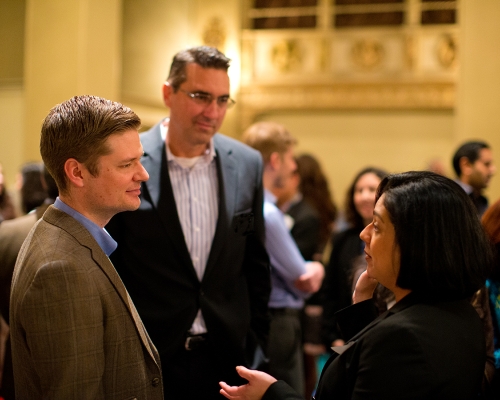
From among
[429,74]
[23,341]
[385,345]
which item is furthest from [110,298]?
[429,74]

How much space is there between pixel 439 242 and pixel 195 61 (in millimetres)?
1466

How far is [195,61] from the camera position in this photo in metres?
2.60

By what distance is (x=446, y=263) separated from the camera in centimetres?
147

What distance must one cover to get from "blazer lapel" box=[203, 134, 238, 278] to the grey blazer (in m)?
0.81

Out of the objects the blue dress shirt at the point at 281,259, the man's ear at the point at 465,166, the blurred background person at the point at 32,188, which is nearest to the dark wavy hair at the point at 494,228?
the blue dress shirt at the point at 281,259

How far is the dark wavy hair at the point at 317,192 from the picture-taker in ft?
17.4

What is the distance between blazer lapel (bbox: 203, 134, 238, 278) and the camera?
2.49m

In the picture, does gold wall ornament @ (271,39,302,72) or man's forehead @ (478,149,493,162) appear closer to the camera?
man's forehead @ (478,149,493,162)

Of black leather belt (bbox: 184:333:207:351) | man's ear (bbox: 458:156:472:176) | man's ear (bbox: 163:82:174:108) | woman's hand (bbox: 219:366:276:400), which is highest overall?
man's ear (bbox: 163:82:174:108)

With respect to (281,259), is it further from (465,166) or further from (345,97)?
(345,97)

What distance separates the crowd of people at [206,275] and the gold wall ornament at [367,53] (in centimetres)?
705

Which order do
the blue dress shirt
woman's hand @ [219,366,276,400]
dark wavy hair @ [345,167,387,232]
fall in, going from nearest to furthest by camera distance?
woman's hand @ [219,366,276,400]
the blue dress shirt
dark wavy hair @ [345,167,387,232]

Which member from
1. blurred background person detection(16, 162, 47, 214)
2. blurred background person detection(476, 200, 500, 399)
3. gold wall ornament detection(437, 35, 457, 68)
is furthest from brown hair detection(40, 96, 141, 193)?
gold wall ornament detection(437, 35, 457, 68)

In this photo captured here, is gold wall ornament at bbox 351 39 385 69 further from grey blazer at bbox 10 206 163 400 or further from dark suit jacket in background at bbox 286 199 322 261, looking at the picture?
grey blazer at bbox 10 206 163 400
